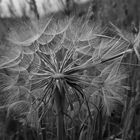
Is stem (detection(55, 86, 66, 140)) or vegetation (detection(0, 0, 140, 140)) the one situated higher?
vegetation (detection(0, 0, 140, 140))

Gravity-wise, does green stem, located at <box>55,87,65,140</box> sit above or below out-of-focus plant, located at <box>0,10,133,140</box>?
below

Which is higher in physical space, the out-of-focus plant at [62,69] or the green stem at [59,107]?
the out-of-focus plant at [62,69]

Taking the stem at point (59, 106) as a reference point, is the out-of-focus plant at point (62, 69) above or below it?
above

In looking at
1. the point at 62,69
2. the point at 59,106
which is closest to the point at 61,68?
the point at 62,69

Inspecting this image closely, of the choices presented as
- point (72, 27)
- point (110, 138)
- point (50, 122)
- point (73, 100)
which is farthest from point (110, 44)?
point (110, 138)

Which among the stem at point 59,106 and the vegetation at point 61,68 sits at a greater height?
the vegetation at point 61,68

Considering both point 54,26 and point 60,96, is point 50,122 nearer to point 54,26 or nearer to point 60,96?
point 60,96

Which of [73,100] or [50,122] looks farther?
[50,122]

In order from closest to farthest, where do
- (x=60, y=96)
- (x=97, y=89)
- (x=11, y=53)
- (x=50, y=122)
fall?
(x=60, y=96) < (x=97, y=89) < (x=11, y=53) < (x=50, y=122)
